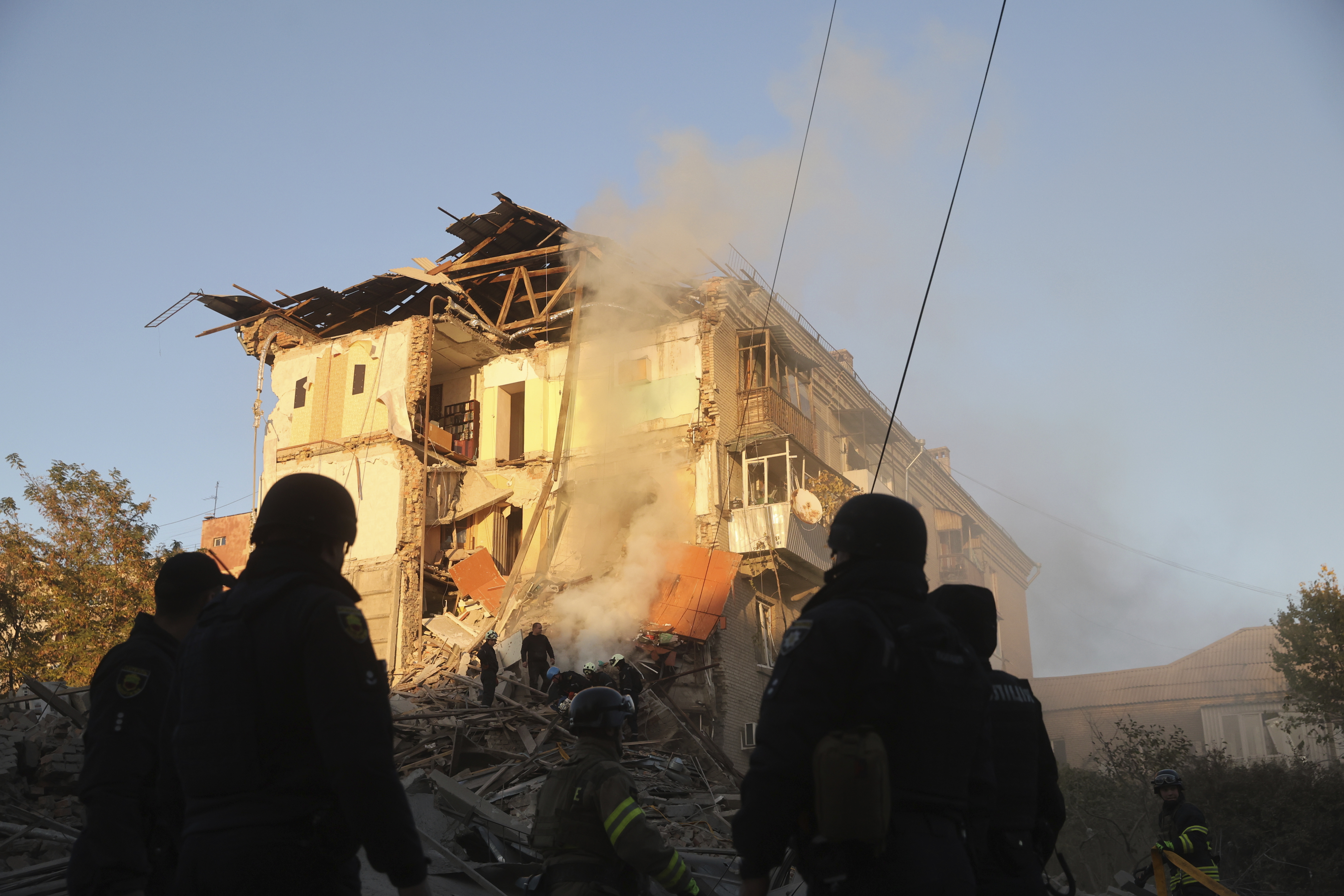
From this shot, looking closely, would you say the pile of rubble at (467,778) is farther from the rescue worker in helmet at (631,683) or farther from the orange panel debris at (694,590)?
the orange panel debris at (694,590)

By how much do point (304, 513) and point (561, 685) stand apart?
43.2ft

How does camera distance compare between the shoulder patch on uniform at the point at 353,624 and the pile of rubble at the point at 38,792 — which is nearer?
the shoulder patch on uniform at the point at 353,624

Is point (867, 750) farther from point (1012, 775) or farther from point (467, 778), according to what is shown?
point (467, 778)

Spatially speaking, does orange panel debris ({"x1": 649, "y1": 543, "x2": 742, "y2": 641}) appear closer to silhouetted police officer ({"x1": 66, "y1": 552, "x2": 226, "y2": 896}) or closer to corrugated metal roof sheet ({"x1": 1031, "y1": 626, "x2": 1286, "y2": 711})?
silhouetted police officer ({"x1": 66, "y1": 552, "x2": 226, "y2": 896})

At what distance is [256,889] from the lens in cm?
236

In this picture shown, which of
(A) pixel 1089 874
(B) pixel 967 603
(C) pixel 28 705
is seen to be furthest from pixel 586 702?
(A) pixel 1089 874

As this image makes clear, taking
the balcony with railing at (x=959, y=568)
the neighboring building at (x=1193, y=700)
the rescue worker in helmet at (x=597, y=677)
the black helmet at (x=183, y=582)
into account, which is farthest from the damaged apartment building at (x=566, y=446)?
the neighboring building at (x=1193, y=700)

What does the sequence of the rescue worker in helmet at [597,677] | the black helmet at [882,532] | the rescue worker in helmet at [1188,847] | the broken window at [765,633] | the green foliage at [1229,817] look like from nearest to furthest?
the black helmet at [882,532] → the rescue worker in helmet at [1188,847] → the rescue worker in helmet at [597,677] → the green foliage at [1229,817] → the broken window at [765,633]

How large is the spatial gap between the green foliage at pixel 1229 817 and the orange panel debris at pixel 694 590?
746 cm

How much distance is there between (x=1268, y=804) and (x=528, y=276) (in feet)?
65.2

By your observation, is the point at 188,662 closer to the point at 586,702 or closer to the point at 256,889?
the point at 256,889

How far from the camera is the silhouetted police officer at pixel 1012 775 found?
3652 millimetres

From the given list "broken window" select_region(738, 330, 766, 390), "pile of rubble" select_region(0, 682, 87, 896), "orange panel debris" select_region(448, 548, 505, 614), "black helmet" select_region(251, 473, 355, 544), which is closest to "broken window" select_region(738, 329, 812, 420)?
"broken window" select_region(738, 330, 766, 390)

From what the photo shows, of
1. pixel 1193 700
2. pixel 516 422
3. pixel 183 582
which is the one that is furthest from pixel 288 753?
pixel 1193 700
